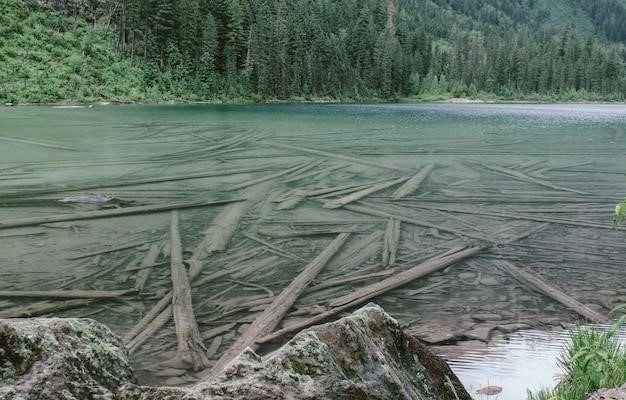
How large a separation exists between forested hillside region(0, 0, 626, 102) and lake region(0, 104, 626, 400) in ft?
134

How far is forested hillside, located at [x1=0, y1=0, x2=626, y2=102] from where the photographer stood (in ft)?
188

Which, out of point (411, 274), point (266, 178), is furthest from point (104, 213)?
point (411, 274)

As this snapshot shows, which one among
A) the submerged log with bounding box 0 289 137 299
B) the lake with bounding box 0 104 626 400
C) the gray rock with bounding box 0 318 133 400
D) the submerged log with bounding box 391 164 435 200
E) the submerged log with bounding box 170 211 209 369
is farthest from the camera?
the submerged log with bounding box 391 164 435 200

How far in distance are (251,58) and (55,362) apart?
271 ft

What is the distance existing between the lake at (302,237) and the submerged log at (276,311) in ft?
0.38

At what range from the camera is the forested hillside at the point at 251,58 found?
57.2 m

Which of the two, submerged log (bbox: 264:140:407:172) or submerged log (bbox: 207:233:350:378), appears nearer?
submerged log (bbox: 207:233:350:378)

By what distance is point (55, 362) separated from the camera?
2.14 meters

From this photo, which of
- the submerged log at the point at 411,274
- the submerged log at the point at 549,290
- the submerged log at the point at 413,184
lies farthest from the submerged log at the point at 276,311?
the submerged log at the point at 413,184

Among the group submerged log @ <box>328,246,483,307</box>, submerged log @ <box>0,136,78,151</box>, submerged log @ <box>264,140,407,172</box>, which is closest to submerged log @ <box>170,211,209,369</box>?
submerged log @ <box>328,246,483,307</box>

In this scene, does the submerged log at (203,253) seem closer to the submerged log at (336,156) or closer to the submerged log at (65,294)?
the submerged log at (65,294)

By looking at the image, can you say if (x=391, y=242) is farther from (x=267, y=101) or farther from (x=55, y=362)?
(x=267, y=101)

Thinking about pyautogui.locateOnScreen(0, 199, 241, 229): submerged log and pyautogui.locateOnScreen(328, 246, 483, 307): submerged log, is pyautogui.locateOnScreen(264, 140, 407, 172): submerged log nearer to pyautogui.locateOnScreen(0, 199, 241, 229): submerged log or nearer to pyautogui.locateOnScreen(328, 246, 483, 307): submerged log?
pyautogui.locateOnScreen(0, 199, 241, 229): submerged log

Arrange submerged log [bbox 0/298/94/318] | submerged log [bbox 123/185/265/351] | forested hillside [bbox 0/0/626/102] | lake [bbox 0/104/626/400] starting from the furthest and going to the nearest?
forested hillside [bbox 0/0/626/102], lake [bbox 0/104/626/400], submerged log [bbox 0/298/94/318], submerged log [bbox 123/185/265/351]
